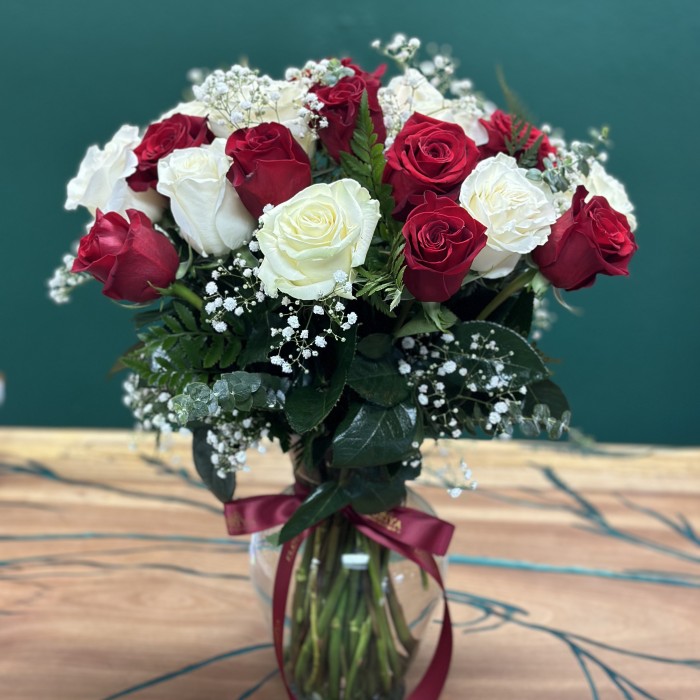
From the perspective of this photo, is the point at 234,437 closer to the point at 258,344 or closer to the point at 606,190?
the point at 258,344

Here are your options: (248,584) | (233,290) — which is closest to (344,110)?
(233,290)

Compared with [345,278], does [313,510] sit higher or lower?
lower

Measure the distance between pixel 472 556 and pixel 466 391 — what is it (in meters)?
0.42

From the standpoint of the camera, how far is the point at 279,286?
1.75 ft

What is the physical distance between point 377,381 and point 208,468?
202 mm

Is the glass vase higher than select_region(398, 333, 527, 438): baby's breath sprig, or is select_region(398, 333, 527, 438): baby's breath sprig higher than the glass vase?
select_region(398, 333, 527, 438): baby's breath sprig

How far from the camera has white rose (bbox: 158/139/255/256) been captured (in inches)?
22.4

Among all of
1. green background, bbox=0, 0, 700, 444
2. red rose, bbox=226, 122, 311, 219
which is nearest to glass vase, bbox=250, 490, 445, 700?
red rose, bbox=226, 122, 311, 219

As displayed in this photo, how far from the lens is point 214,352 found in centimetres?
61

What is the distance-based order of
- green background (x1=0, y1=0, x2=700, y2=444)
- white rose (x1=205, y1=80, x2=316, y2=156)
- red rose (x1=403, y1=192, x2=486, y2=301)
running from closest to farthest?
1. red rose (x1=403, y1=192, x2=486, y2=301)
2. white rose (x1=205, y1=80, x2=316, y2=156)
3. green background (x1=0, y1=0, x2=700, y2=444)

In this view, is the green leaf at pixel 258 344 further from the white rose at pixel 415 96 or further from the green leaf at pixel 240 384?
the white rose at pixel 415 96

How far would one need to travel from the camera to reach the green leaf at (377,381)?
23.5 inches

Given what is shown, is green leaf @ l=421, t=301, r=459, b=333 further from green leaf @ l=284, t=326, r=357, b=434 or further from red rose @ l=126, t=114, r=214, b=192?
red rose @ l=126, t=114, r=214, b=192

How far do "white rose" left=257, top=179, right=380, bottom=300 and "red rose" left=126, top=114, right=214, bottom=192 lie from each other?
14cm
